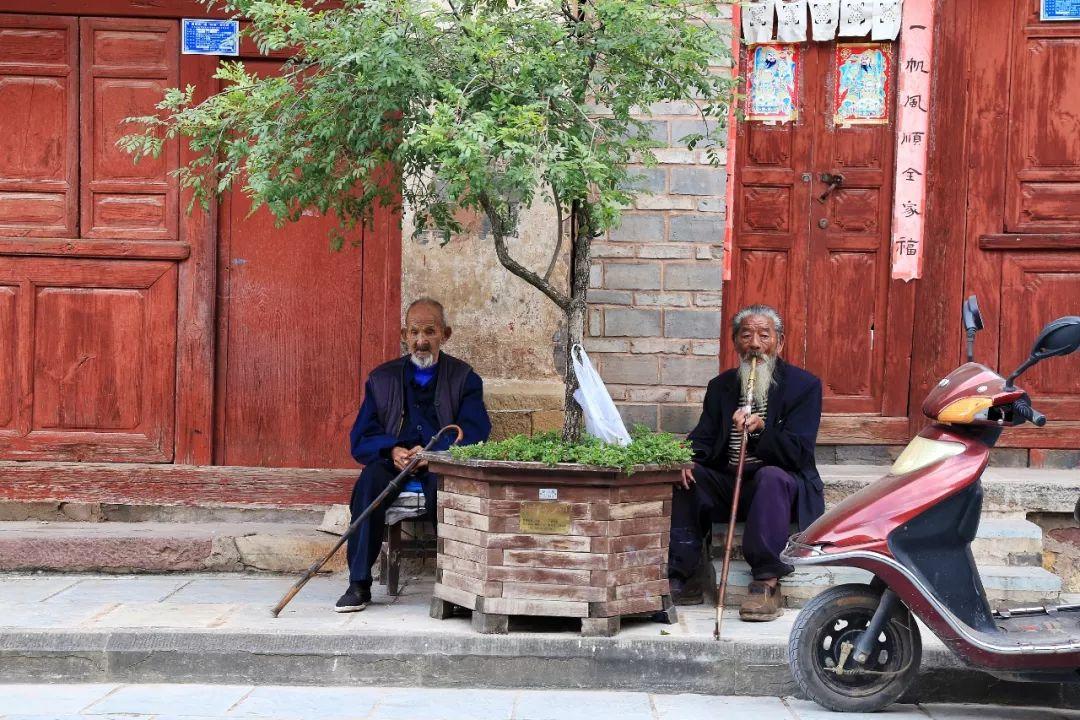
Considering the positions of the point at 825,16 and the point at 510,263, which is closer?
the point at 510,263

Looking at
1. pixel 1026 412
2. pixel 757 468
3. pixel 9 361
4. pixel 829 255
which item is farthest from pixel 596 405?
pixel 9 361

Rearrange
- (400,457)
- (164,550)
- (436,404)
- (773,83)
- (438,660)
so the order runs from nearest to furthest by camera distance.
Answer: (438,660) → (400,457) → (436,404) → (164,550) → (773,83)

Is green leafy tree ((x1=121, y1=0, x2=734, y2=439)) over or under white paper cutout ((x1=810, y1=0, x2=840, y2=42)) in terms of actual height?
under

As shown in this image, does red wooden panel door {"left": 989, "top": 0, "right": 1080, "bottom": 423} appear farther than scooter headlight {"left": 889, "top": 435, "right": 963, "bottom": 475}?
Yes

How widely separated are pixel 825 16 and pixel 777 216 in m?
1.12

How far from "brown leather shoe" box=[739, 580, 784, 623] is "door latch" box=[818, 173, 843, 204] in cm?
248

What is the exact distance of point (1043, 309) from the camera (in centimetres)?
698

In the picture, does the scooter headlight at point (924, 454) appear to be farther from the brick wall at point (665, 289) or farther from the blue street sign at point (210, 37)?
the blue street sign at point (210, 37)

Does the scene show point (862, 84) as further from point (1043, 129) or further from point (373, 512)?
point (373, 512)

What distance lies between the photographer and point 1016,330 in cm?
700

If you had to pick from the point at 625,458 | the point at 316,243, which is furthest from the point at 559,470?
the point at 316,243

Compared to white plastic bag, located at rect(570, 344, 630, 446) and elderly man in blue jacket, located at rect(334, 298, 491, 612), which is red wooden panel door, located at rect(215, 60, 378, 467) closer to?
elderly man in blue jacket, located at rect(334, 298, 491, 612)

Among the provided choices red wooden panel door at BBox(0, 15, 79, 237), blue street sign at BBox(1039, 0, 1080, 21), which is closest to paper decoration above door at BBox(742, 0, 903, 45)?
blue street sign at BBox(1039, 0, 1080, 21)

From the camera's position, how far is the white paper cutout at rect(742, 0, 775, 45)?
22.6 ft
